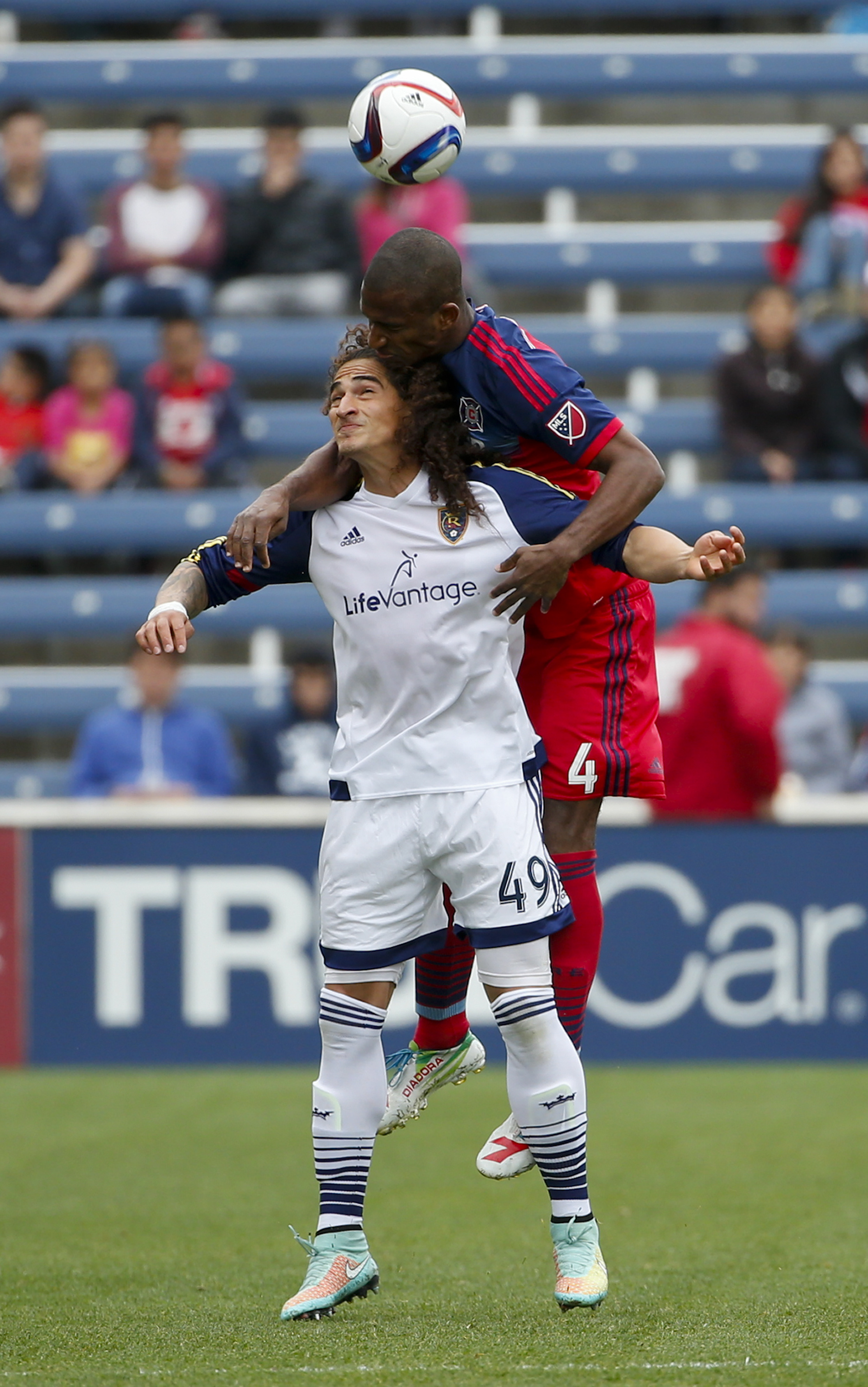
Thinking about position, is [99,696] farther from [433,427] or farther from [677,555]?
[677,555]

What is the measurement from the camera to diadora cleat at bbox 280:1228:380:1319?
4.03m

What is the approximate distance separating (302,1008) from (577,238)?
642 cm

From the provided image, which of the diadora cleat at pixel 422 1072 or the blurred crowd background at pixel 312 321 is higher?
the blurred crowd background at pixel 312 321

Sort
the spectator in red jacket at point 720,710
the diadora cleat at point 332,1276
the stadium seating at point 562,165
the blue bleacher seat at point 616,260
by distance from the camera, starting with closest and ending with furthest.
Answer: the diadora cleat at point 332,1276 → the spectator in red jacket at point 720,710 → the blue bleacher seat at point 616,260 → the stadium seating at point 562,165

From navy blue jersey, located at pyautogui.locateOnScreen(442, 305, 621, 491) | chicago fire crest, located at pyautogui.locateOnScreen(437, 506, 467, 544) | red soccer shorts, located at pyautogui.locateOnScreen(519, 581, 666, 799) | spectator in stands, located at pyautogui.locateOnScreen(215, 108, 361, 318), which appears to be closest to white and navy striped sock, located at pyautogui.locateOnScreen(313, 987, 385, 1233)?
red soccer shorts, located at pyautogui.locateOnScreen(519, 581, 666, 799)

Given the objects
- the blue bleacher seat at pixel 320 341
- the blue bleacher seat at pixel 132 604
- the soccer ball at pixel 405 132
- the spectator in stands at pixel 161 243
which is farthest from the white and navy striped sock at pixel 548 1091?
the spectator in stands at pixel 161 243

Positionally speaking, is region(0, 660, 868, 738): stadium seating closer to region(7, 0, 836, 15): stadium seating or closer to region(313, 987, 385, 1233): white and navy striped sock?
region(7, 0, 836, 15): stadium seating

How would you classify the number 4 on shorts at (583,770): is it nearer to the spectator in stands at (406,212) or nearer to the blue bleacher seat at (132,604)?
the blue bleacher seat at (132,604)

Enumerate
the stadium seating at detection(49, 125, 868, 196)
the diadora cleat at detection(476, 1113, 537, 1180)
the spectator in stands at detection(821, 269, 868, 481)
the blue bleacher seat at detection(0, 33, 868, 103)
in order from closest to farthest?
the diadora cleat at detection(476, 1113, 537, 1180), the spectator in stands at detection(821, 269, 868, 481), the stadium seating at detection(49, 125, 868, 196), the blue bleacher seat at detection(0, 33, 868, 103)

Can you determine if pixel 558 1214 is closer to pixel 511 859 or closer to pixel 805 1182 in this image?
pixel 511 859

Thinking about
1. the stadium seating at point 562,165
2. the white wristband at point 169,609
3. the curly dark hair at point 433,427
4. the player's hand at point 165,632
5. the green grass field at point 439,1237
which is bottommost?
the green grass field at point 439,1237

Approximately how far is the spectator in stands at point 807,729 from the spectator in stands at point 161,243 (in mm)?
4429

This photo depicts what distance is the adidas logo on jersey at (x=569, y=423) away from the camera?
4.14m

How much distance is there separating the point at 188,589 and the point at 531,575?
2.50ft
